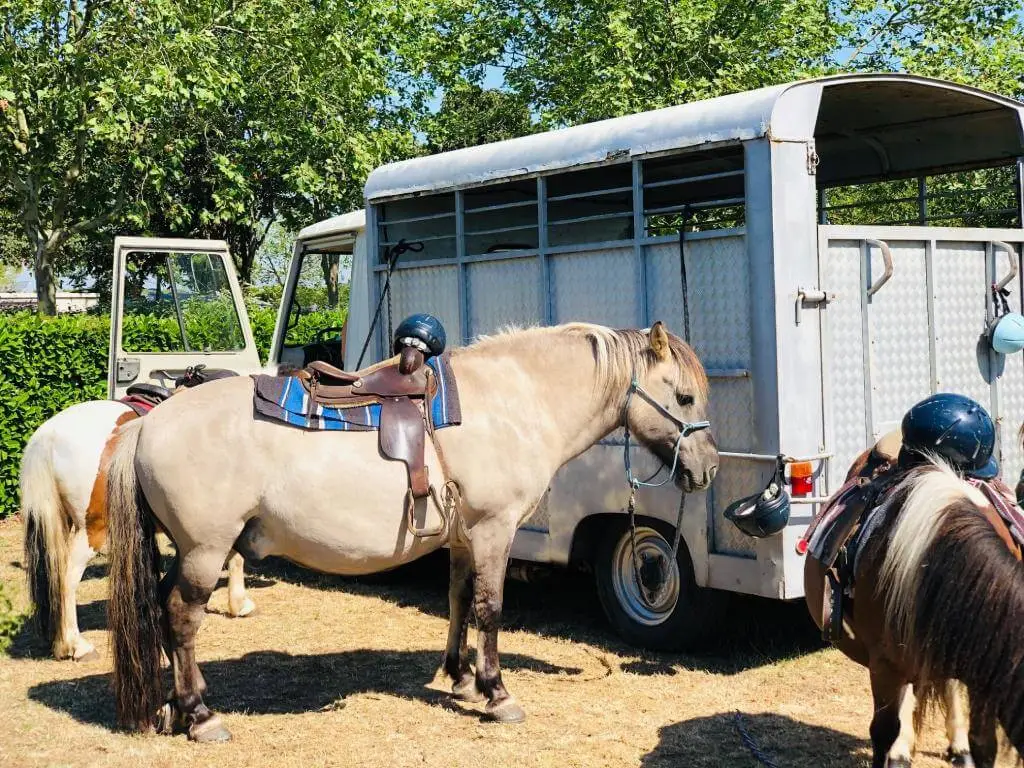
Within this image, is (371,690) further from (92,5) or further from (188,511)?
(92,5)

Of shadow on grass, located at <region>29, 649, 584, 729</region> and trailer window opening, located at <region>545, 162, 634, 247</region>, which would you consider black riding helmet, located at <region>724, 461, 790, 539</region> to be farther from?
trailer window opening, located at <region>545, 162, 634, 247</region>

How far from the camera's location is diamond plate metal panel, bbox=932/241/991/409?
6117 mm

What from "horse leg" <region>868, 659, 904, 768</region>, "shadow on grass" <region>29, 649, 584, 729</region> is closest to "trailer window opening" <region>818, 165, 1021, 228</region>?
"shadow on grass" <region>29, 649, 584, 729</region>

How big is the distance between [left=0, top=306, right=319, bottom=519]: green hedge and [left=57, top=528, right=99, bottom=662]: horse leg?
4.37 metres

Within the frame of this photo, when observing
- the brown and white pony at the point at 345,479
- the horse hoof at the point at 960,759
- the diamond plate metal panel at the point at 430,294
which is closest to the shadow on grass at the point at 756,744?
the horse hoof at the point at 960,759

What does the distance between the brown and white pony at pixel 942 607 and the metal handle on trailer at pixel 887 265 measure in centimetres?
225

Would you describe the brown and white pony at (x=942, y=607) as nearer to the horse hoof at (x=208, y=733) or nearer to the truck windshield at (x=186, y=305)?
the horse hoof at (x=208, y=733)

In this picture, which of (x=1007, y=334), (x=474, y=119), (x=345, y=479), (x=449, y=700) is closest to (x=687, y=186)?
(x=1007, y=334)

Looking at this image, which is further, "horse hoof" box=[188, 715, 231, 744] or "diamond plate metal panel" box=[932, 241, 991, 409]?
"diamond plate metal panel" box=[932, 241, 991, 409]

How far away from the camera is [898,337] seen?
5953mm

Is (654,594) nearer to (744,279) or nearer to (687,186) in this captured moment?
(744,279)

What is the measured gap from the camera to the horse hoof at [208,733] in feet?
16.5

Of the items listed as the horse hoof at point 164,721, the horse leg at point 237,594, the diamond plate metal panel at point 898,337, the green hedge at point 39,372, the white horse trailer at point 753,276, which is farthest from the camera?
the green hedge at point 39,372

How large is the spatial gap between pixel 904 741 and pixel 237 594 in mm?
4857
